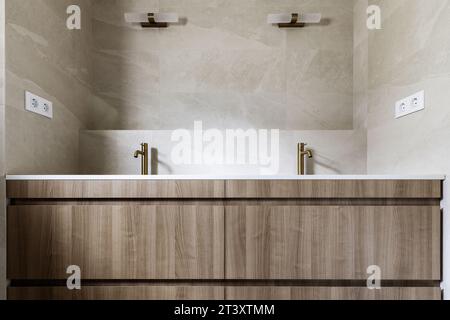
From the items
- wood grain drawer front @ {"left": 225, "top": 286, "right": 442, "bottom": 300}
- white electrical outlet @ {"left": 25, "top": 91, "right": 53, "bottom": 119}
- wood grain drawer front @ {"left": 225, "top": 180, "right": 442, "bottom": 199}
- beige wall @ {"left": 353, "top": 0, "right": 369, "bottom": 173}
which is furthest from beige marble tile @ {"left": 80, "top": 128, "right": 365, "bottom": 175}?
wood grain drawer front @ {"left": 225, "top": 286, "right": 442, "bottom": 300}

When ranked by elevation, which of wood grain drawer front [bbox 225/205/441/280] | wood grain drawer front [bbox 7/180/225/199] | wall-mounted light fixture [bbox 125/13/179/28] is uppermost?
Result: wall-mounted light fixture [bbox 125/13/179/28]

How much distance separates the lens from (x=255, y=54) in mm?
2061

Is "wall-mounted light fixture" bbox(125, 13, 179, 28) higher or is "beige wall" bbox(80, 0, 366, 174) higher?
"wall-mounted light fixture" bbox(125, 13, 179, 28)

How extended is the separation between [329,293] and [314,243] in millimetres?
218

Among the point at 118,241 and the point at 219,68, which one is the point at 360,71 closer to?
the point at 219,68

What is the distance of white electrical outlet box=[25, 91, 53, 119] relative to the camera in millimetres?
1474

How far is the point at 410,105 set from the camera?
150 centimetres

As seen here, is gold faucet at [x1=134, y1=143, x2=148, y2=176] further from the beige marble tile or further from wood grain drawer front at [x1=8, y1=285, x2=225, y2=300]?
wood grain drawer front at [x1=8, y1=285, x2=225, y2=300]

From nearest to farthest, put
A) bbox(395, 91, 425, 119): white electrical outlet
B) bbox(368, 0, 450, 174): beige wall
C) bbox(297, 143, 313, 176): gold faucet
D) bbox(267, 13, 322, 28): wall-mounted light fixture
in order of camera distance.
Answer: bbox(368, 0, 450, 174): beige wall < bbox(395, 91, 425, 119): white electrical outlet < bbox(297, 143, 313, 176): gold faucet < bbox(267, 13, 322, 28): wall-mounted light fixture

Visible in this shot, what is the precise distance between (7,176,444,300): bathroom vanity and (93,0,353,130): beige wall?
2.57 ft

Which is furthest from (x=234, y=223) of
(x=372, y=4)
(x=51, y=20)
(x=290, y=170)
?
(x=372, y=4)

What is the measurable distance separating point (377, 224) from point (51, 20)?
1.84 meters

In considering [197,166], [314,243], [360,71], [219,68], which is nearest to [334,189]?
[314,243]

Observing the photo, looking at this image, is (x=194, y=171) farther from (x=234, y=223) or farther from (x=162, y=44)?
(x=162, y=44)
